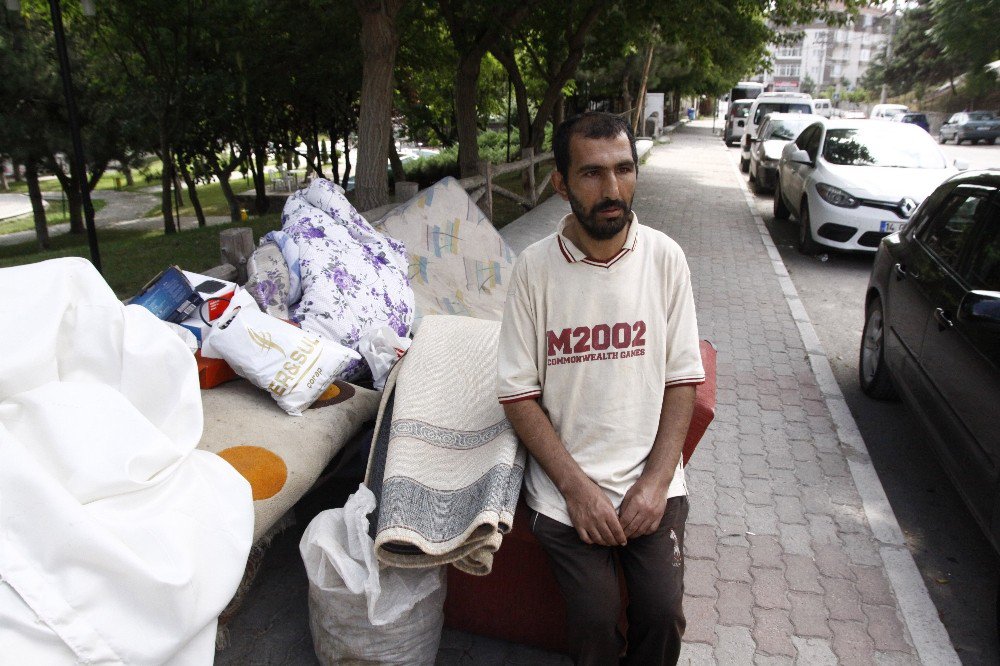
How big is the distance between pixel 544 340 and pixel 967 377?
2.11m

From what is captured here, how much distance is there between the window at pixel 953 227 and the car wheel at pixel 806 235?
16.8ft

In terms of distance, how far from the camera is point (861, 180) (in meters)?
8.62

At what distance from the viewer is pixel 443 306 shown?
4.94 meters

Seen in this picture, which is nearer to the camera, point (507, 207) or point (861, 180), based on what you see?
point (861, 180)

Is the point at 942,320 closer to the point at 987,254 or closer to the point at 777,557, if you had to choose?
the point at 987,254

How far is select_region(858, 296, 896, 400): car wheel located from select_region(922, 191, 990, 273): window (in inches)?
25.6

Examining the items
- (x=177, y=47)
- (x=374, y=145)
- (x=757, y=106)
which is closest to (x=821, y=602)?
(x=374, y=145)

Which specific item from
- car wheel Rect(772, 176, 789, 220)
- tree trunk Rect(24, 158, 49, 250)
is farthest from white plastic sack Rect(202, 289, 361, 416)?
tree trunk Rect(24, 158, 49, 250)

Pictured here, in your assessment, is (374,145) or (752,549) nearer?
(752,549)

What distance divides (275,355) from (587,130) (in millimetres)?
1619

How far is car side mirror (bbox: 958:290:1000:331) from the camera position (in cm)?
277

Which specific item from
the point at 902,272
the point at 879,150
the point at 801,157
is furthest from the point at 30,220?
the point at 902,272

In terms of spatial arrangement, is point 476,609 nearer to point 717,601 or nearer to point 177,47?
point 717,601

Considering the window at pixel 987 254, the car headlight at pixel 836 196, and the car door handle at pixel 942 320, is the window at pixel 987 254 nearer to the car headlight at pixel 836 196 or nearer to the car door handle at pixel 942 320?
the car door handle at pixel 942 320
